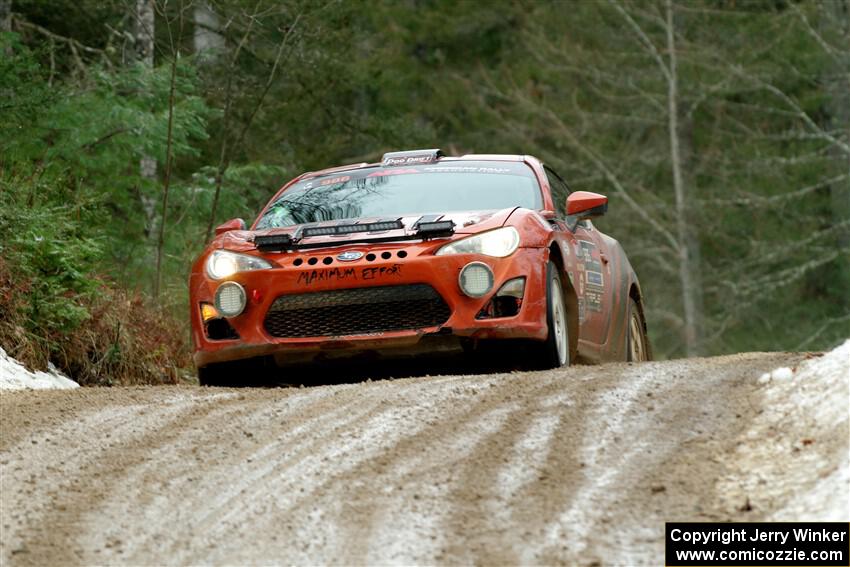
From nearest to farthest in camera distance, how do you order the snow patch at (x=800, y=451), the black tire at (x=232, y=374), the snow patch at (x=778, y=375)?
the snow patch at (x=800, y=451)
the snow patch at (x=778, y=375)
the black tire at (x=232, y=374)

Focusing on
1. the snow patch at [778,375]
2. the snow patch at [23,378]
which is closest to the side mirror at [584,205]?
the snow patch at [778,375]

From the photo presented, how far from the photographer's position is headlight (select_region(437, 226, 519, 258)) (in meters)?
8.69

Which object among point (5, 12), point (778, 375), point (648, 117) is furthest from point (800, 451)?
point (648, 117)

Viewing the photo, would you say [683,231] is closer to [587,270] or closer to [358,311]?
[587,270]

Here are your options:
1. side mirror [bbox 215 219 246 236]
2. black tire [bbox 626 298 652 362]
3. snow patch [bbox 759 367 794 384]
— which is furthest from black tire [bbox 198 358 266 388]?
black tire [bbox 626 298 652 362]

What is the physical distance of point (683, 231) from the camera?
35.4 m

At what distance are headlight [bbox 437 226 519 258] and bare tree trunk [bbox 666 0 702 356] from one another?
25.9 metres

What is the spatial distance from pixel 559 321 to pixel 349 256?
141 centimetres

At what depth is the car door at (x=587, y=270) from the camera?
973cm

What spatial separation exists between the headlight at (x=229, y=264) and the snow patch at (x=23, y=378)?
4.96 feet

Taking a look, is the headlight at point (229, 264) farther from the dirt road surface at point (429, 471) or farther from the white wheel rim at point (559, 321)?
the white wheel rim at point (559, 321)

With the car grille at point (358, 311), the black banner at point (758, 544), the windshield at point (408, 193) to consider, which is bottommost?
the black banner at point (758, 544)

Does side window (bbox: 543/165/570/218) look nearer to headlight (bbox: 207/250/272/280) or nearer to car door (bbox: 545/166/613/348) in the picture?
car door (bbox: 545/166/613/348)

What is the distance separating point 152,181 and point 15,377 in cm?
631
